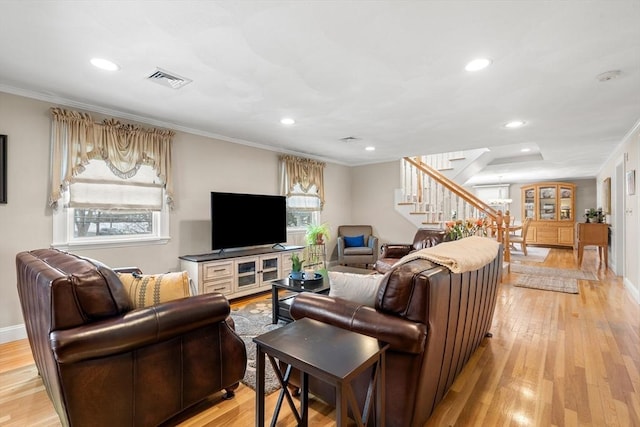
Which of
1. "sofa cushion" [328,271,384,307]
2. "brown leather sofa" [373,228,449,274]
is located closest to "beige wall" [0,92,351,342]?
"brown leather sofa" [373,228,449,274]

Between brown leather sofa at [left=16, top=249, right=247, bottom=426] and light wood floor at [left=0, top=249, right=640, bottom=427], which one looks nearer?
brown leather sofa at [left=16, top=249, right=247, bottom=426]

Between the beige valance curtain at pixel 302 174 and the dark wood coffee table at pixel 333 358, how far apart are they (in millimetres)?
3942

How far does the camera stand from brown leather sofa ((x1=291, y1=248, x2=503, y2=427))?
1.41 metres

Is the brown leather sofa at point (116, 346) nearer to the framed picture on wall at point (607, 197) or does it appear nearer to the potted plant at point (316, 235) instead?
the potted plant at point (316, 235)

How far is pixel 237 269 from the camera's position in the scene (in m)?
4.01

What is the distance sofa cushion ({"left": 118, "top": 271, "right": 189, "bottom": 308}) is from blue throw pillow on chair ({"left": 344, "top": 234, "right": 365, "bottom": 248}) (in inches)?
171

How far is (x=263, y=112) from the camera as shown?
3361 mm

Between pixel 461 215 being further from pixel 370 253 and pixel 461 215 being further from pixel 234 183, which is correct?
pixel 234 183

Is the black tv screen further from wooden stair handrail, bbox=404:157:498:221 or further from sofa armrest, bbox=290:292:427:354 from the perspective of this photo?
wooden stair handrail, bbox=404:157:498:221

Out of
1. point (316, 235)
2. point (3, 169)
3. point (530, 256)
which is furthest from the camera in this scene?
point (530, 256)

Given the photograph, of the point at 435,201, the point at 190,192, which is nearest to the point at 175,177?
the point at 190,192

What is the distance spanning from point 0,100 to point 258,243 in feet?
9.87

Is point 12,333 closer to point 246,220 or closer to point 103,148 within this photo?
point 103,148

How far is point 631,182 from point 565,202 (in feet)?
20.9
